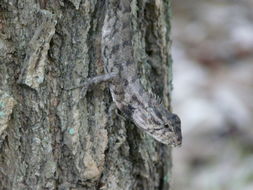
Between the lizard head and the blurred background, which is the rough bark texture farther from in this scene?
the blurred background

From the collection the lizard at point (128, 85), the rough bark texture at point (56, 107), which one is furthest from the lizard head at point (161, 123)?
the rough bark texture at point (56, 107)

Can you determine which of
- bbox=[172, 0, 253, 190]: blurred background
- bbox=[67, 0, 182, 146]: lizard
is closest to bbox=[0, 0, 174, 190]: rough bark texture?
bbox=[67, 0, 182, 146]: lizard

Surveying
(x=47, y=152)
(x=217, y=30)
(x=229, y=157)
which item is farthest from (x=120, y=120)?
(x=217, y=30)

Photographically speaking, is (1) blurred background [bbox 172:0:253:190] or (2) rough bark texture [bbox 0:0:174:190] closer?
(2) rough bark texture [bbox 0:0:174:190]

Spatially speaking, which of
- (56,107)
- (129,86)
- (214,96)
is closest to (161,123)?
(129,86)

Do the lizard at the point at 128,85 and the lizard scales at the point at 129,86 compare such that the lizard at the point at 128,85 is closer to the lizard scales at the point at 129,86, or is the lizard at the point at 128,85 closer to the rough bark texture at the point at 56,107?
the lizard scales at the point at 129,86

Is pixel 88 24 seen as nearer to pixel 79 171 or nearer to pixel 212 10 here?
pixel 79 171

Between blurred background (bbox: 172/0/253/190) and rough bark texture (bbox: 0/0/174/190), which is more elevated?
blurred background (bbox: 172/0/253/190)
